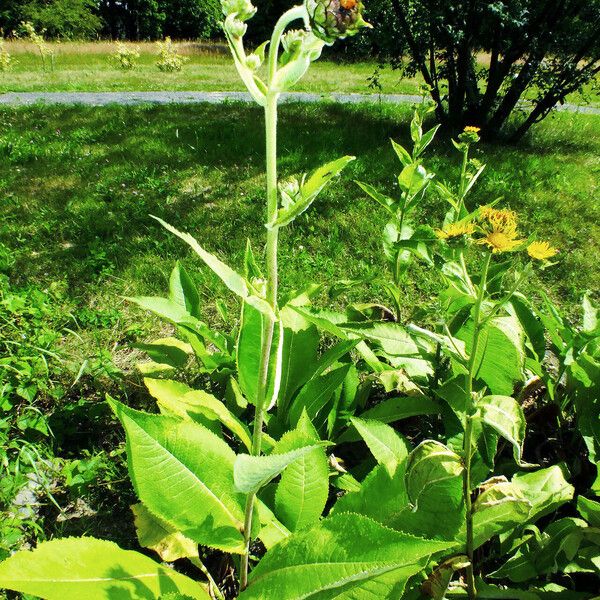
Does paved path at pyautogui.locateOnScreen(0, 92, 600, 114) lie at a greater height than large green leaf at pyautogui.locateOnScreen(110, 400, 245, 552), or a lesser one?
greater

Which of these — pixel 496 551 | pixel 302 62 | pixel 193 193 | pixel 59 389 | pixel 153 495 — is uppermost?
pixel 302 62

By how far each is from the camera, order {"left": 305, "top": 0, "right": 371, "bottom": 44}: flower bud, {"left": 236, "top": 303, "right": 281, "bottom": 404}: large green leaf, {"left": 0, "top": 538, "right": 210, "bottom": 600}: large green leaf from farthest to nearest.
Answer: {"left": 236, "top": 303, "right": 281, "bottom": 404}: large green leaf
{"left": 0, "top": 538, "right": 210, "bottom": 600}: large green leaf
{"left": 305, "top": 0, "right": 371, "bottom": 44}: flower bud

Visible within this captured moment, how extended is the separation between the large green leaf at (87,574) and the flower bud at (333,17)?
1.22 meters

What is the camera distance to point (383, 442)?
5.29 ft

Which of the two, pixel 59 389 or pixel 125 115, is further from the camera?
pixel 125 115

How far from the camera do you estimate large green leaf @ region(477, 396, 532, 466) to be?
126 centimetres

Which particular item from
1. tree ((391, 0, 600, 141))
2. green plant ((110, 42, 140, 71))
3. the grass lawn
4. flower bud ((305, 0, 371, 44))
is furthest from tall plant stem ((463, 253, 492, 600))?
green plant ((110, 42, 140, 71))

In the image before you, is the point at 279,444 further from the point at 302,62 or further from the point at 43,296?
the point at 43,296

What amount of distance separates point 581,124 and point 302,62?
8.53 metres

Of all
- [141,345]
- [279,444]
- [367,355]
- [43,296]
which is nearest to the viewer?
[279,444]

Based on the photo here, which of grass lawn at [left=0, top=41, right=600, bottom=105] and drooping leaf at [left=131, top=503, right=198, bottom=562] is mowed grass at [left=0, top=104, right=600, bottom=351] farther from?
grass lawn at [left=0, top=41, right=600, bottom=105]

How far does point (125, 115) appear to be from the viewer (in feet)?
23.8

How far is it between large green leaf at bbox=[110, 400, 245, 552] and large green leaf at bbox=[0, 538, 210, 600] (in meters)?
0.15

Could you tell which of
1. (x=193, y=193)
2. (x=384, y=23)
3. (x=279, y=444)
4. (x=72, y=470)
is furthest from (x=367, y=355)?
(x=384, y=23)
